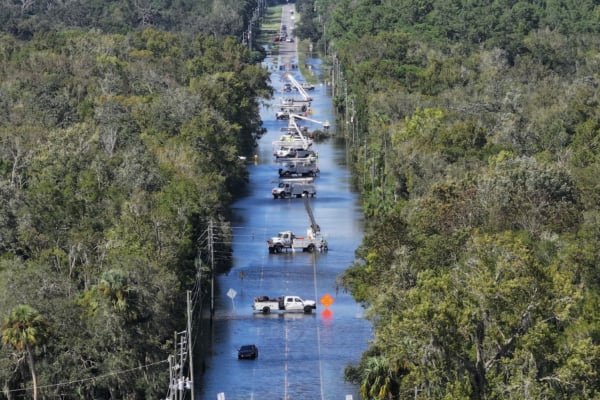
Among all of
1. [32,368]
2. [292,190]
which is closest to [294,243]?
[292,190]

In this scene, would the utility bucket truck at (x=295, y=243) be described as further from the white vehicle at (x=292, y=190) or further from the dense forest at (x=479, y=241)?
the white vehicle at (x=292, y=190)

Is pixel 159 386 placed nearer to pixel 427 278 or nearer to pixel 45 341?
pixel 45 341

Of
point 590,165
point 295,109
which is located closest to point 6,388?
point 590,165

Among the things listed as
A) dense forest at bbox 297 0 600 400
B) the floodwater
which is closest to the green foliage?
dense forest at bbox 297 0 600 400

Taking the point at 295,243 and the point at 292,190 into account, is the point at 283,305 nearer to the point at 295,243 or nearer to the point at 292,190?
the point at 295,243

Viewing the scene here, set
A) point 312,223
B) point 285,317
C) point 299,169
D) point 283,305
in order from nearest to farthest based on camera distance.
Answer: point 285,317 < point 283,305 < point 312,223 < point 299,169

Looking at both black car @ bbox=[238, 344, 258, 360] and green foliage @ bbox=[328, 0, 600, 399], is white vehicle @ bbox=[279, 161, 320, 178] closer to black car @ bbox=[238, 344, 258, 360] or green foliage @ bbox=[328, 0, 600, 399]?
green foliage @ bbox=[328, 0, 600, 399]
